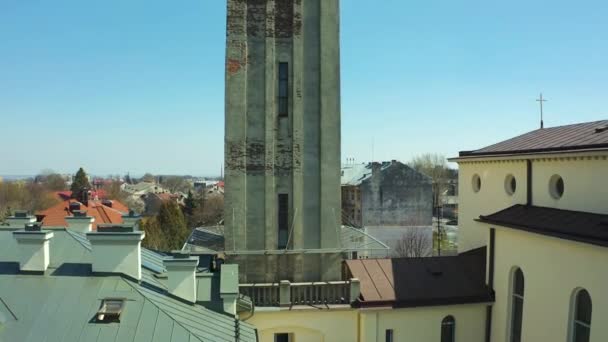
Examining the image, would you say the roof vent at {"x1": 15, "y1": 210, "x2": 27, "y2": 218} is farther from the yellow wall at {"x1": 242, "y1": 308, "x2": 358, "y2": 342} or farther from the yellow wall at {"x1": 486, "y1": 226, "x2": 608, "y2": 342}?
the yellow wall at {"x1": 486, "y1": 226, "x2": 608, "y2": 342}

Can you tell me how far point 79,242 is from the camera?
11.9 metres

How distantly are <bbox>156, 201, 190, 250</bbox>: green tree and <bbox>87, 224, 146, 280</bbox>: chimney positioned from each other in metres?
39.1

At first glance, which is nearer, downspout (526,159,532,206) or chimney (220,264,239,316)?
chimney (220,264,239,316)

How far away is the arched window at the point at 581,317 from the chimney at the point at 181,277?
35.9ft

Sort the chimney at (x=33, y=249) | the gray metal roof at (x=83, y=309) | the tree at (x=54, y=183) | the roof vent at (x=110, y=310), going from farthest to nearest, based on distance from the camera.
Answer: the tree at (x=54, y=183) < the chimney at (x=33, y=249) < the roof vent at (x=110, y=310) < the gray metal roof at (x=83, y=309)

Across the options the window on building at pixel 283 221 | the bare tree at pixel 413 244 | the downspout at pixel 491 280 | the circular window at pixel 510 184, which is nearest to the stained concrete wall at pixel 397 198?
the bare tree at pixel 413 244

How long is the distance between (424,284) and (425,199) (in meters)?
34.4

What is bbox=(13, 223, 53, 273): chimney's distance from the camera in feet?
34.9

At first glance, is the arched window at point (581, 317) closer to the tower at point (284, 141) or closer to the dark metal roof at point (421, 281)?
the dark metal roof at point (421, 281)

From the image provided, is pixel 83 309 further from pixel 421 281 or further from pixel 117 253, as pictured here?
pixel 421 281

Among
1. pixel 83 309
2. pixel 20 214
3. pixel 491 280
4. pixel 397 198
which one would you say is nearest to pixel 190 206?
pixel 397 198

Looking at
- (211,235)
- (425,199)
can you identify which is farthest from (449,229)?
(211,235)

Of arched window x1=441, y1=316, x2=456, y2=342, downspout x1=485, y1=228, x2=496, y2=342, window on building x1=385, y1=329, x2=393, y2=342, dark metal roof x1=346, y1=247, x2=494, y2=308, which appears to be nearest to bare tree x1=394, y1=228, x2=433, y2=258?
dark metal roof x1=346, y1=247, x2=494, y2=308

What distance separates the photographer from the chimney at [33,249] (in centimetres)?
1065
